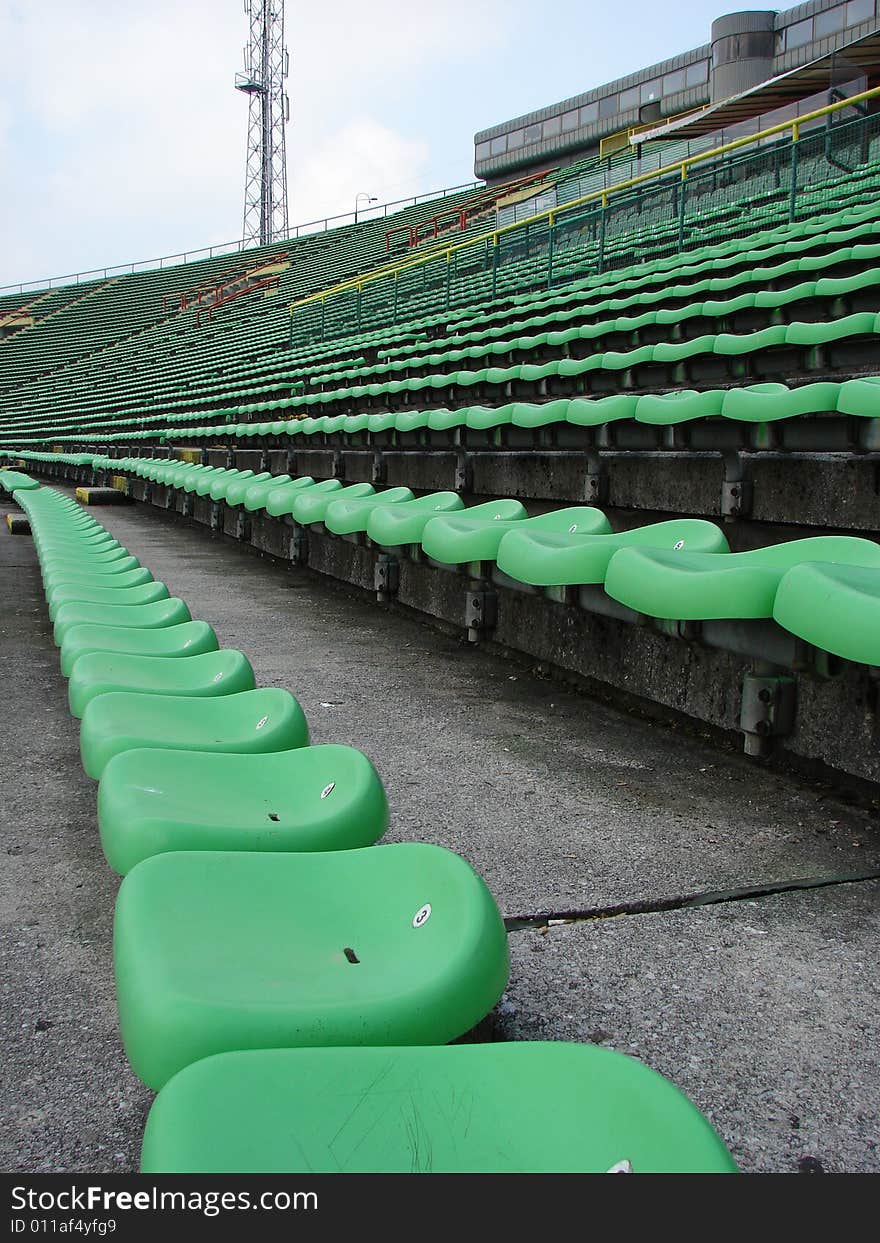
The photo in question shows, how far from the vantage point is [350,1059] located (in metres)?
0.55

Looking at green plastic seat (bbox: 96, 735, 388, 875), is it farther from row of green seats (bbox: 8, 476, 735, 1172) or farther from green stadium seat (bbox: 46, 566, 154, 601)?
green stadium seat (bbox: 46, 566, 154, 601)

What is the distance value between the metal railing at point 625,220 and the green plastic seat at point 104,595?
5.29 m

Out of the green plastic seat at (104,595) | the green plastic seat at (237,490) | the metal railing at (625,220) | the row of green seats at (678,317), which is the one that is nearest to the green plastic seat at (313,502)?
the green plastic seat at (237,490)

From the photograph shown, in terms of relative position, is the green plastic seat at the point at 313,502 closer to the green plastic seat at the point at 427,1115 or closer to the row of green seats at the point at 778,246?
the row of green seats at the point at 778,246

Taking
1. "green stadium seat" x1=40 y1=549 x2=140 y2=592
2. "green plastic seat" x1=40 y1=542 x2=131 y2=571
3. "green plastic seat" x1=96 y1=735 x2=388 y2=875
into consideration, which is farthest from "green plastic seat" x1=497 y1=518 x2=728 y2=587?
"green plastic seat" x1=40 y1=542 x2=131 y2=571

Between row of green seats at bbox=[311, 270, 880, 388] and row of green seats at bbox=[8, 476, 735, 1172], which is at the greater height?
row of green seats at bbox=[311, 270, 880, 388]

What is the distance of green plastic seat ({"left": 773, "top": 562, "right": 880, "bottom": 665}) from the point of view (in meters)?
0.96

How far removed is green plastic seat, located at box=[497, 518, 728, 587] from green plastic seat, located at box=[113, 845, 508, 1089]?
0.81m

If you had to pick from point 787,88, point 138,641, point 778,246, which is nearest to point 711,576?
point 138,641

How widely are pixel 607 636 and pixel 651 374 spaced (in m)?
1.70

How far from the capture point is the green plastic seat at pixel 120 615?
5.92ft

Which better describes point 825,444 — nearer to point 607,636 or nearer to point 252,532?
point 607,636

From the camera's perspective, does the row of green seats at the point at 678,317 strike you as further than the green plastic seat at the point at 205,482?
No

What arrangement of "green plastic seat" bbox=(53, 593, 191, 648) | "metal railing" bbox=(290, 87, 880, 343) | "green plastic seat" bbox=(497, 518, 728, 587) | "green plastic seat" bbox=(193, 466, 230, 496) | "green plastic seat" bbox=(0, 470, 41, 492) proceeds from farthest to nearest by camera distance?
"metal railing" bbox=(290, 87, 880, 343)
"green plastic seat" bbox=(0, 470, 41, 492)
"green plastic seat" bbox=(193, 466, 230, 496)
"green plastic seat" bbox=(53, 593, 191, 648)
"green plastic seat" bbox=(497, 518, 728, 587)
